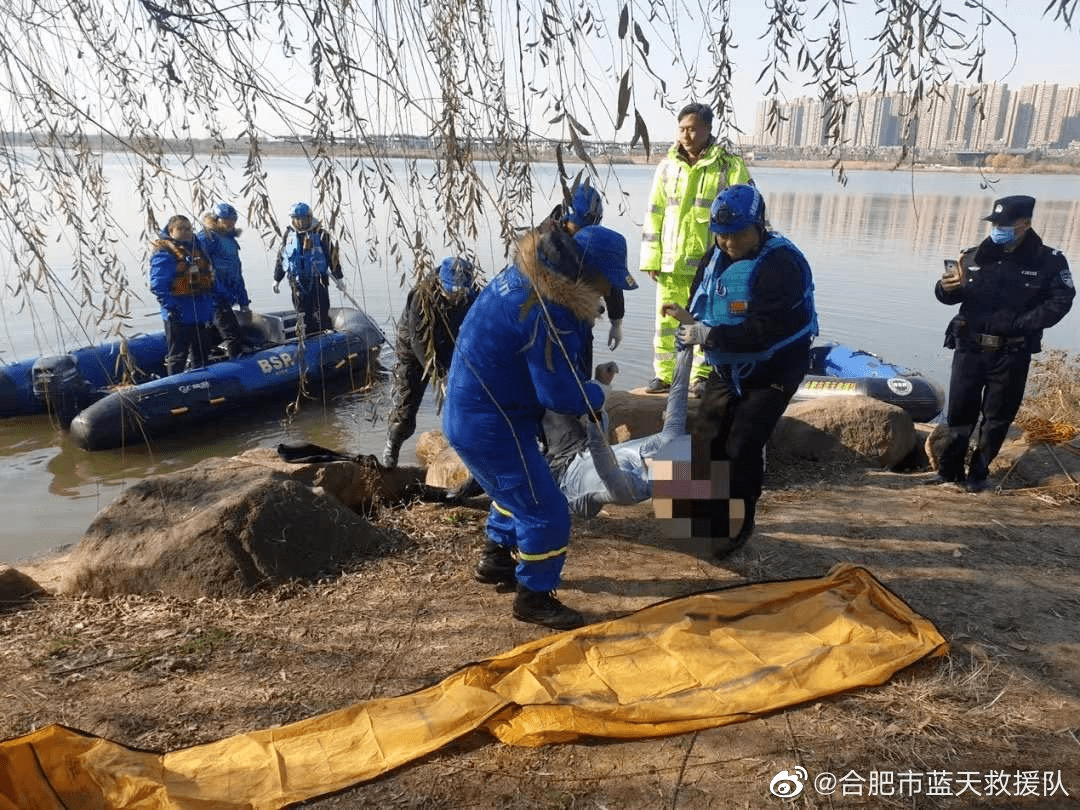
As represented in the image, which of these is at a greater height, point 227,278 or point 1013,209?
point 1013,209

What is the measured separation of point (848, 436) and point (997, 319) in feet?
4.47

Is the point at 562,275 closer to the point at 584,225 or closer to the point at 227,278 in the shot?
the point at 584,225

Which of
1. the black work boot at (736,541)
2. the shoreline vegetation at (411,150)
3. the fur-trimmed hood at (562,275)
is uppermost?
the shoreline vegetation at (411,150)

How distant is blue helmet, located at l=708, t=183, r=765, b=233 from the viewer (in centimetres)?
390

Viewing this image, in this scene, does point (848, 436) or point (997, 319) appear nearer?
point (997, 319)

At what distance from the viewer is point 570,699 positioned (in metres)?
→ 2.91

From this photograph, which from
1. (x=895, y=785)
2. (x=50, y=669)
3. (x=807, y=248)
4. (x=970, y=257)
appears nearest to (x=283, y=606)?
(x=50, y=669)

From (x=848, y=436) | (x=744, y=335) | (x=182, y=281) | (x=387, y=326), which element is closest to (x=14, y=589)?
(x=744, y=335)

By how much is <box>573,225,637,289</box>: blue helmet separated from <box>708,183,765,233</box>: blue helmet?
0.92m

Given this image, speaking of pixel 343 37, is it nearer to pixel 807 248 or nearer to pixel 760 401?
pixel 760 401

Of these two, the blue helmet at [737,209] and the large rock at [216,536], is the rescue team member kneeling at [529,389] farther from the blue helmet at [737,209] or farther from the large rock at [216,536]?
the large rock at [216,536]

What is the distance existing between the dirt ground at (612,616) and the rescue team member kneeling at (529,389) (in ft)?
1.17

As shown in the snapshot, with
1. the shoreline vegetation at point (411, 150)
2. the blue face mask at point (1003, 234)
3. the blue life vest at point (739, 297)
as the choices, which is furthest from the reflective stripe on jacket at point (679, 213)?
the shoreline vegetation at point (411, 150)

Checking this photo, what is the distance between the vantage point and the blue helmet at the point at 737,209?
12.8ft
